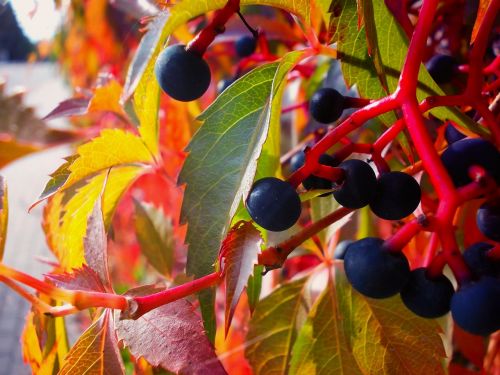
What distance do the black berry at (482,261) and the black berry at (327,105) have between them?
0.44ft

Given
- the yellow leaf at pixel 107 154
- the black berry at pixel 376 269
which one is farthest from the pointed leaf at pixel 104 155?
the black berry at pixel 376 269

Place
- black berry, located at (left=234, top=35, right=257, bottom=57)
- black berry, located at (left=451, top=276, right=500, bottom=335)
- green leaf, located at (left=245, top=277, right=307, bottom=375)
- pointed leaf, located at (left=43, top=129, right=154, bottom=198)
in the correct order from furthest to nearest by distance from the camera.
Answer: black berry, located at (left=234, top=35, right=257, bottom=57) → green leaf, located at (left=245, top=277, right=307, bottom=375) → pointed leaf, located at (left=43, top=129, right=154, bottom=198) → black berry, located at (left=451, top=276, right=500, bottom=335)

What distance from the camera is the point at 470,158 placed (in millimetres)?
346

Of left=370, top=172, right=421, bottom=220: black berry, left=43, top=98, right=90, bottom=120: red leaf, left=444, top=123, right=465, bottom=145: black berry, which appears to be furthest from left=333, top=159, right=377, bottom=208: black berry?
left=43, top=98, right=90, bottom=120: red leaf

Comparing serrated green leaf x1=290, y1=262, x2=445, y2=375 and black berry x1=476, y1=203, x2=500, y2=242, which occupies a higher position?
black berry x1=476, y1=203, x2=500, y2=242

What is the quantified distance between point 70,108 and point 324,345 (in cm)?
36

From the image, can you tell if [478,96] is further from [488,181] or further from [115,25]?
[115,25]

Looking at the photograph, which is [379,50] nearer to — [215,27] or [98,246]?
[215,27]

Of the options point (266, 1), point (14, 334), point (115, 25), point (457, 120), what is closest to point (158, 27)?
point (266, 1)

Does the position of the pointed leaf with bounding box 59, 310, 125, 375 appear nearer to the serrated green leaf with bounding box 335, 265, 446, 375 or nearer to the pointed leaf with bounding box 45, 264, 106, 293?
the pointed leaf with bounding box 45, 264, 106, 293

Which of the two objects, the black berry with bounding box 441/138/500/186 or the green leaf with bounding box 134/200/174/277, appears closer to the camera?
the black berry with bounding box 441/138/500/186

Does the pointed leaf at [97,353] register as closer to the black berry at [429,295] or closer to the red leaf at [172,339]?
the red leaf at [172,339]

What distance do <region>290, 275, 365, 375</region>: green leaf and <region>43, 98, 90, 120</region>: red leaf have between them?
31cm

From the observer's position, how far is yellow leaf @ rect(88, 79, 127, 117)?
21.8 inches
